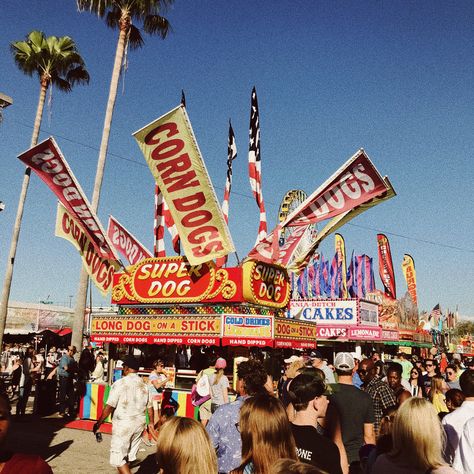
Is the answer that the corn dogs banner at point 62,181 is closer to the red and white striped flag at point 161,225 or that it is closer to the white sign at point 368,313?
the red and white striped flag at point 161,225

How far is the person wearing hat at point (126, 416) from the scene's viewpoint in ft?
20.7

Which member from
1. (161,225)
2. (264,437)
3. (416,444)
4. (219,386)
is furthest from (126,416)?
(161,225)

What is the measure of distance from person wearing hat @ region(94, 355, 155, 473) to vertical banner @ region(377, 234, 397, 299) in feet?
101

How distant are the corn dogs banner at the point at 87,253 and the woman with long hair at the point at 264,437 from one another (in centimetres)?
1339

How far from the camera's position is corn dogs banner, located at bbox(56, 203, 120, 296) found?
1582 cm

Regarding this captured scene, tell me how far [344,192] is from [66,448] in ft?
29.5

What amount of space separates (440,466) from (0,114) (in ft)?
47.6

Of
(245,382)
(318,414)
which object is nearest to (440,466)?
(318,414)

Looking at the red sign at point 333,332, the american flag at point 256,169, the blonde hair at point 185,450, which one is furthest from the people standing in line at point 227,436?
the red sign at point 333,332

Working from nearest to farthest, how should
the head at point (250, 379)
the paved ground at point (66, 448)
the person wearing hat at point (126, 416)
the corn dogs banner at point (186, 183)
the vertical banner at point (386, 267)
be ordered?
the head at point (250, 379) < the person wearing hat at point (126, 416) < the paved ground at point (66, 448) < the corn dogs banner at point (186, 183) < the vertical banner at point (386, 267)

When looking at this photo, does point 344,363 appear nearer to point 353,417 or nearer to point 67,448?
point 353,417

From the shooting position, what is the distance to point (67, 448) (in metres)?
9.75

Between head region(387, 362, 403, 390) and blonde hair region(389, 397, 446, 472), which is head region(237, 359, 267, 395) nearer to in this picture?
blonde hair region(389, 397, 446, 472)

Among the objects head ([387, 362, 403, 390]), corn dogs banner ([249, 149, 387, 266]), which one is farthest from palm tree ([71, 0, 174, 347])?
head ([387, 362, 403, 390])
